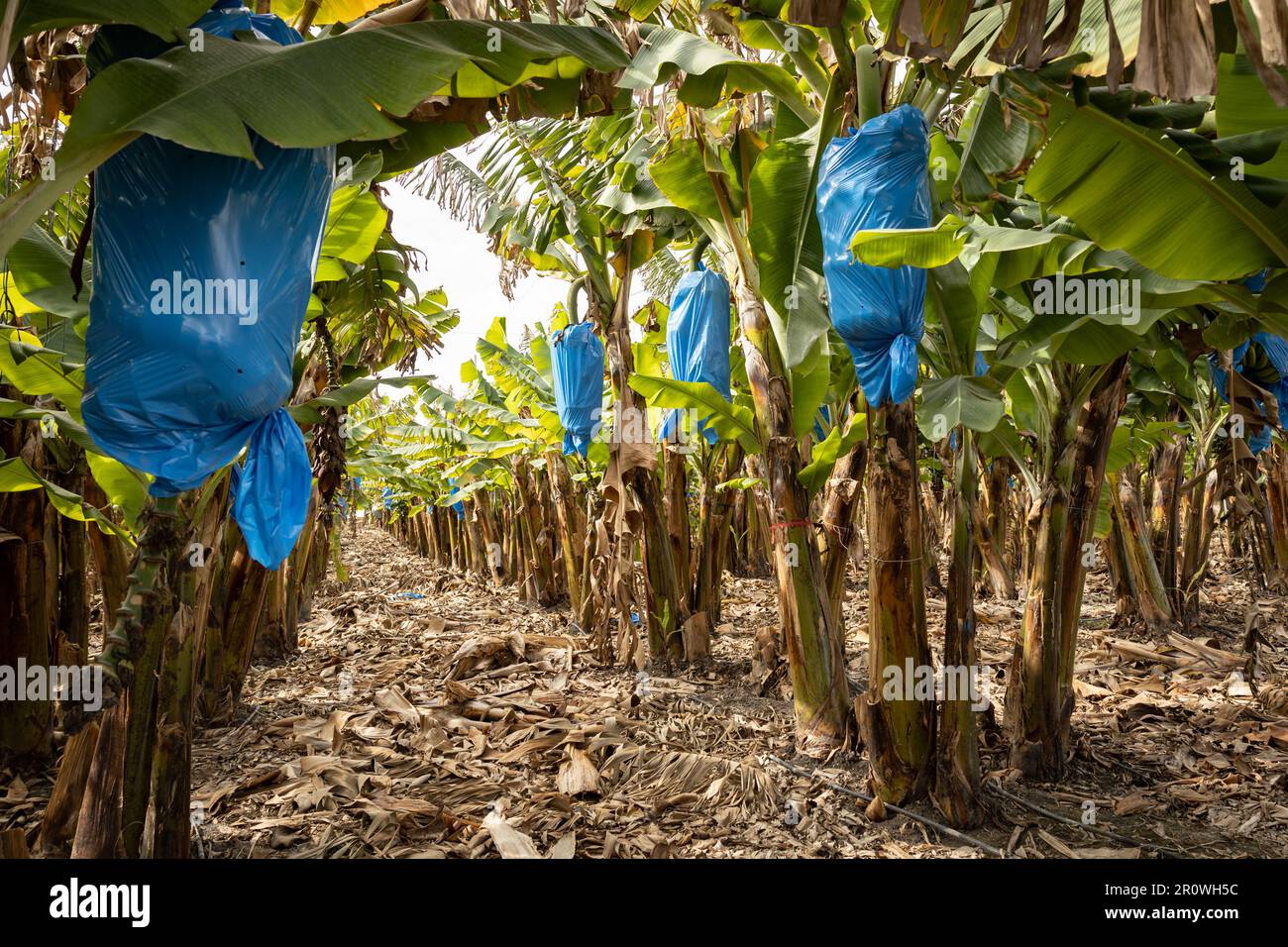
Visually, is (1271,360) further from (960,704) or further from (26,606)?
(26,606)

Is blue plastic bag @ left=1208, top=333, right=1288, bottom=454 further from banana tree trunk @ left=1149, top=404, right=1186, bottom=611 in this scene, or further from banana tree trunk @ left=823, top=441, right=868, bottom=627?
banana tree trunk @ left=1149, top=404, right=1186, bottom=611

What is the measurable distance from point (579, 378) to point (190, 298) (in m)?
4.25

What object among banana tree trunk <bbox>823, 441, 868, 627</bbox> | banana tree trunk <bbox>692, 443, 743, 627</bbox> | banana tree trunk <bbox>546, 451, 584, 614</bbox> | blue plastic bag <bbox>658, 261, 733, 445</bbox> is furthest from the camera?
banana tree trunk <bbox>546, 451, 584, 614</bbox>

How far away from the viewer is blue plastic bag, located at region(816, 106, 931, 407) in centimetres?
304

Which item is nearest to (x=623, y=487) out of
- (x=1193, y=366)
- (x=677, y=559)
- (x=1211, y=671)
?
(x=677, y=559)

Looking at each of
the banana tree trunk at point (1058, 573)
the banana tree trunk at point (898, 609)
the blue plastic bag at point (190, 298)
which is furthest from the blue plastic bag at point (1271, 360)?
the blue plastic bag at point (190, 298)

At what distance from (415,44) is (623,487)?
179 inches

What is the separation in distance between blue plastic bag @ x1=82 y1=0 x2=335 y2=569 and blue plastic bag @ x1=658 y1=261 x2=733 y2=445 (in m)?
3.11

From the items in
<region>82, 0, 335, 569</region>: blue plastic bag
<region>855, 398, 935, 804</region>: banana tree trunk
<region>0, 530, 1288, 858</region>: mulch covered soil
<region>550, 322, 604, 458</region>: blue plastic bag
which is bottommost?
<region>0, 530, 1288, 858</region>: mulch covered soil

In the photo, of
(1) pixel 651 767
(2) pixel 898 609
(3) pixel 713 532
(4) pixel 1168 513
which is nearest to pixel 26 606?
(1) pixel 651 767

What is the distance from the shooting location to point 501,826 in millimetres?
3779

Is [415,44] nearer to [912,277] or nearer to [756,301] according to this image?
[912,277]

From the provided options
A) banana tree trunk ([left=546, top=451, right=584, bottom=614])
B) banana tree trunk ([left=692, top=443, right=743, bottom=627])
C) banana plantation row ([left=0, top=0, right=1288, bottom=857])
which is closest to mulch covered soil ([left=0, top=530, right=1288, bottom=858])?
banana plantation row ([left=0, top=0, right=1288, bottom=857])

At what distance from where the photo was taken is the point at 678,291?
5.28m
